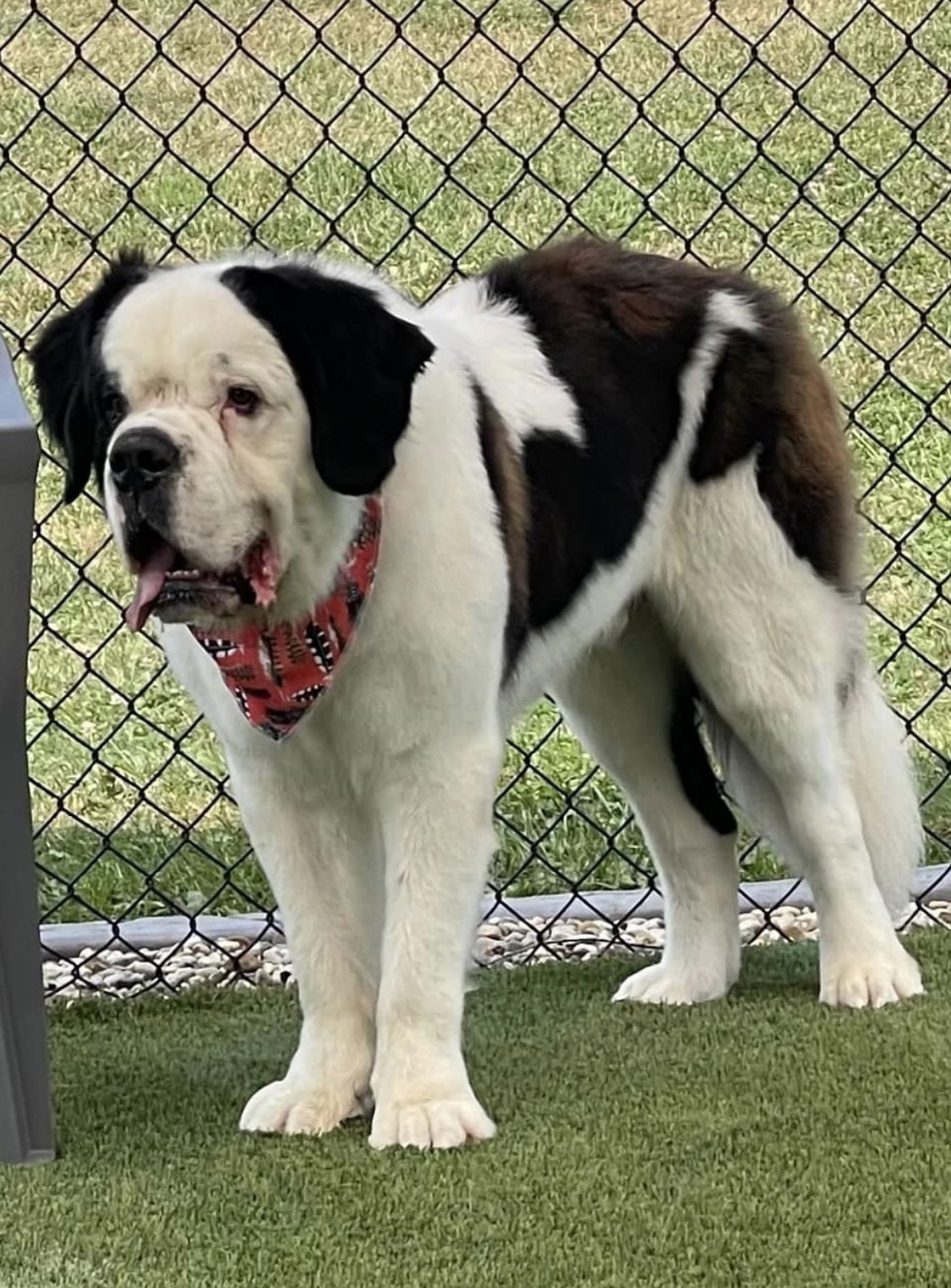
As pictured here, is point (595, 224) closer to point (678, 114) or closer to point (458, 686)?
point (678, 114)

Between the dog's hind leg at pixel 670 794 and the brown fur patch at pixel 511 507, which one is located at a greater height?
the brown fur patch at pixel 511 507

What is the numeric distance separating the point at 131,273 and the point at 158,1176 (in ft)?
4.28

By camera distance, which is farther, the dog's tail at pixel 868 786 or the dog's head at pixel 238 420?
the dog's tail at pixel 868 786

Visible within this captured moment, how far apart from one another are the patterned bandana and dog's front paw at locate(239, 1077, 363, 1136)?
591 millimetres

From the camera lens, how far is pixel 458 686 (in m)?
3.50

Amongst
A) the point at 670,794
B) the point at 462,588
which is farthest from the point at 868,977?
the point at 462,588

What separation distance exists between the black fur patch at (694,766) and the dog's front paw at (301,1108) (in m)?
1.09

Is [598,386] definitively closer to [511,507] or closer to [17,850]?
[511,507]

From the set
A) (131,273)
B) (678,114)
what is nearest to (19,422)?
(131,273)

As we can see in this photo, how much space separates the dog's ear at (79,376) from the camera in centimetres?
337

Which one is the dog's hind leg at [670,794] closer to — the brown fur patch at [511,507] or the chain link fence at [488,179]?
the brown fur patch at [511,507]

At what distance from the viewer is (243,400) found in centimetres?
328

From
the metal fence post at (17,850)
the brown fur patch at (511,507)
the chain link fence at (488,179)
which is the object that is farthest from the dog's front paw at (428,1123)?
the chain link fence at (488,179)

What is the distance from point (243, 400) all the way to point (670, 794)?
150 cm
